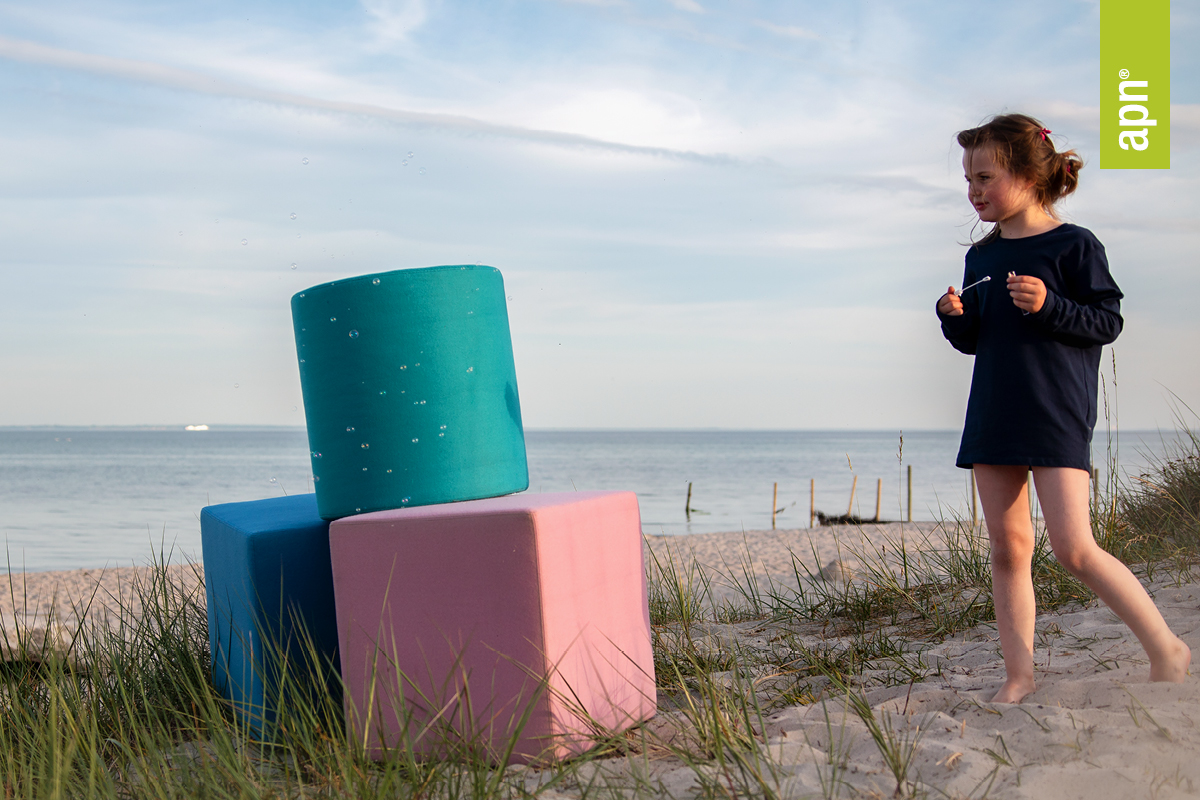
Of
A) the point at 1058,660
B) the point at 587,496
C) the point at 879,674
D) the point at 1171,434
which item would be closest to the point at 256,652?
the point at 587,496

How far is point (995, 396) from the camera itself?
2.49m

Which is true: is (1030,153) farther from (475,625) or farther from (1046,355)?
(475,625)

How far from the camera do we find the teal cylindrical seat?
8.29 feet

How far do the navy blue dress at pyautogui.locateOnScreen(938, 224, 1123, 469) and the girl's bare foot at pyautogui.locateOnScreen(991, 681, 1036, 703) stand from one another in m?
0.63

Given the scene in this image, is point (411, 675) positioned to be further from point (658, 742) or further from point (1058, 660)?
point (1058, 660)

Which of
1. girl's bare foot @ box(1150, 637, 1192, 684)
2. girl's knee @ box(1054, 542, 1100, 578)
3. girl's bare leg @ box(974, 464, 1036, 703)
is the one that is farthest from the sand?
girl's knee @ box(1054, 542, 1100, 578)

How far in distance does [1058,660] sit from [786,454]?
78.0 m

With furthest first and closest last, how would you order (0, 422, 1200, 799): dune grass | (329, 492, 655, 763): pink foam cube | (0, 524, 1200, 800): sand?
(329, 492, 655, 763): pink foam cube < (0, 422, 1200, 799): dune grass < (0, 524, 1200, 800): sand

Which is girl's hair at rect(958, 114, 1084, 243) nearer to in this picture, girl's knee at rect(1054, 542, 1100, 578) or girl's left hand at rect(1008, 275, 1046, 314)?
girl's left hand at rect(1008, 275, 1046, 314)

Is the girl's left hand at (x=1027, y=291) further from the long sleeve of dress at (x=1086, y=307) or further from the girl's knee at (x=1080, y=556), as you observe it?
the girl's knee at (x=1080, y=556)

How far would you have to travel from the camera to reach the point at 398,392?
8.30 feet

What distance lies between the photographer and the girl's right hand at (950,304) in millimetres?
2538

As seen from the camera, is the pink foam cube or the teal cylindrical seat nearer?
the pink foam cube

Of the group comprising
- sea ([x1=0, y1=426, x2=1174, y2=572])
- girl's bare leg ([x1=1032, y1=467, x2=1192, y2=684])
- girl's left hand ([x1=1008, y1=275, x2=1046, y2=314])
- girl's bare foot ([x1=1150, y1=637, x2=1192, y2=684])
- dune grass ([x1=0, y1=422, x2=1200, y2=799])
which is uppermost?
girl's left hand ([x1=1008, y1=275, x2=1046, y2=314])
